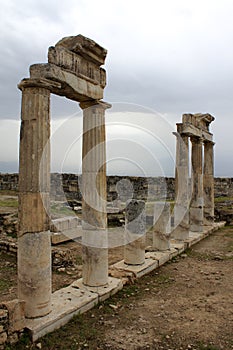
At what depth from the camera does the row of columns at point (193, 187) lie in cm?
1188

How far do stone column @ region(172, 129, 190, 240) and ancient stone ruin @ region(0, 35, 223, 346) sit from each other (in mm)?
1527

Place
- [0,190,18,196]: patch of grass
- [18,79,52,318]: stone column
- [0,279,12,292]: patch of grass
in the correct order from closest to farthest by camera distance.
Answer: [18,79,52,318]: stone column
[0,279,12,292]: patch of grass
[0,190,18,196]: patch of grass

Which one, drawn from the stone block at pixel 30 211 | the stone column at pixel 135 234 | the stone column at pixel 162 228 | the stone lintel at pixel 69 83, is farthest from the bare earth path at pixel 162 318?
the stone lintel at pixel 69 83

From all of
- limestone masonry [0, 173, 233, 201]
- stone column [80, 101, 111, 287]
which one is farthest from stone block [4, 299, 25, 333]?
limestone masonry [0, 173, 233, 201]

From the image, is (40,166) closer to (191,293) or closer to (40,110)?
(40,110)

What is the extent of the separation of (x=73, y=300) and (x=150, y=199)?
15706mm

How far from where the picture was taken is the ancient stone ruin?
5.36 m

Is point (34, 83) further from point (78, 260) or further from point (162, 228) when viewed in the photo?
point (162, 228)

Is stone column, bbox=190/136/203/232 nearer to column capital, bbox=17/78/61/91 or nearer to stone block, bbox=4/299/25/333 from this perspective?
column capital, bbox=17/78/61/91

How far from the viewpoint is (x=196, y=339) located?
5223 mm

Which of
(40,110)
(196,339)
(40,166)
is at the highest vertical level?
(40,110)

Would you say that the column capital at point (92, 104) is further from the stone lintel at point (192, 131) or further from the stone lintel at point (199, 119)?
the stone lintel at point (199, 119)

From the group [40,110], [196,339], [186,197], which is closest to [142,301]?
[196,339]

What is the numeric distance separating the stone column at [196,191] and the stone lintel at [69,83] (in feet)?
24.7
